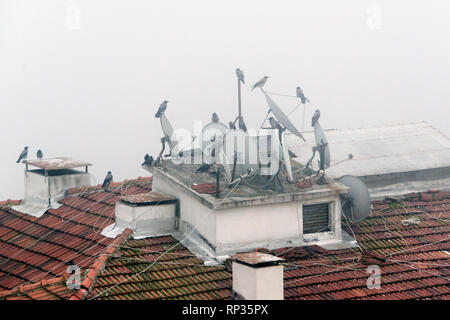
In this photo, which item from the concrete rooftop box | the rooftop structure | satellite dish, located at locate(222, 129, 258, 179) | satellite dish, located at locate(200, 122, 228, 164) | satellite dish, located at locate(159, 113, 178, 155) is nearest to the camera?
the concrete rooftop box

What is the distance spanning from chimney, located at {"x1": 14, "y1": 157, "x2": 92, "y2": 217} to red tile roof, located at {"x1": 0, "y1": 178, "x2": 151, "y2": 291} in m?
0.35

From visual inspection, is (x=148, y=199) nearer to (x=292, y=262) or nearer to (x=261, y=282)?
(x=292, y=262)

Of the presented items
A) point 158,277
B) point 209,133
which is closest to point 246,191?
point 158,277

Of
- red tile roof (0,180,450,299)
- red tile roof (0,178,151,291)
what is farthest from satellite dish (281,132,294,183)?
red tile roof (0,178,151,291)

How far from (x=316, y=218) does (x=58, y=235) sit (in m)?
7.20

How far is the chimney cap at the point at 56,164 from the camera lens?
26375mm

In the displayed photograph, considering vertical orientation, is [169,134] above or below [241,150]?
above

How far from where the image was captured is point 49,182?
86.1 ft

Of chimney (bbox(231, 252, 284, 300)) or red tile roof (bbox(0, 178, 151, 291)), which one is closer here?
chimney (bbox(231, 252, 284, 300))

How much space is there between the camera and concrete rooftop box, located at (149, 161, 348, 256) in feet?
65.0

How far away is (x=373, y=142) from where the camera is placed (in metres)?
28.7

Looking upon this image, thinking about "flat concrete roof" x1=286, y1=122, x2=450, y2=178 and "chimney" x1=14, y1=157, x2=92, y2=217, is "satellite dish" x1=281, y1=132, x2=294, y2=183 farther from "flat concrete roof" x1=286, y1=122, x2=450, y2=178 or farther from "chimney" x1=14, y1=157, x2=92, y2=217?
"chimney" x1=14, y1=157, x2=92, y2=217

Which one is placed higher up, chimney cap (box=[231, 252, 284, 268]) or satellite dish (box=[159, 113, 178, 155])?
satellite dish (box=[159, 113, 178, 155])

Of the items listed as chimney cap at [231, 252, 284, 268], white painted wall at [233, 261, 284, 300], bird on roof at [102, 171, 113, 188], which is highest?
bird on roof at [102, 171, 113, 188]
